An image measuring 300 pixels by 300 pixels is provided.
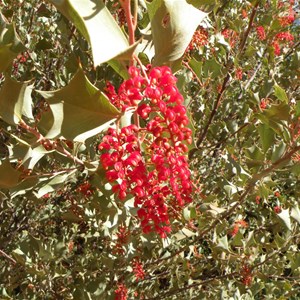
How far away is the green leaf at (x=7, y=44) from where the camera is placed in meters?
0.96

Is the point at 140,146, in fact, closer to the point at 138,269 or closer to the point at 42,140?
the point at 42,140

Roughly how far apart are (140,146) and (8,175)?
421mm

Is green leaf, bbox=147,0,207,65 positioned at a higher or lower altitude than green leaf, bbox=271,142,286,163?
higher

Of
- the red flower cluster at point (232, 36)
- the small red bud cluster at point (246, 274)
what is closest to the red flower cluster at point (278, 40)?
the red flower cluster at point (232, 36)

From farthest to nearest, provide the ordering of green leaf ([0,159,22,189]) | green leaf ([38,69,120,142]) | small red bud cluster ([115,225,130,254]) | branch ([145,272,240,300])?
branch ([145,272,240,300]) → small red bud cluster ([115,225,130,254]) → green leaf ([0,159,22,189]) → green leaf ([38,69,120,142])

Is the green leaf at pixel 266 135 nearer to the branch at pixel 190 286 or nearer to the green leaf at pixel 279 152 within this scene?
the green leaf at pixel 279 152

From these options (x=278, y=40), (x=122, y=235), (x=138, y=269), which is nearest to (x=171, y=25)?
(x=122, y=235)

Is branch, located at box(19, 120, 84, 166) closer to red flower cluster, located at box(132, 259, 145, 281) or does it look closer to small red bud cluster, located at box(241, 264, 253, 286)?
red flower cluster, located at box(132, 259, 145, 281)

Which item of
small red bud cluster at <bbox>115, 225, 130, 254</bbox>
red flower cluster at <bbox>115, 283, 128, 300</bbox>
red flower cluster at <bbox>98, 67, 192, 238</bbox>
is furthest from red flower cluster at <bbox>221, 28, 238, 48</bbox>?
red flower cluster at <bbox>98, 67, 192, 238</bbox>

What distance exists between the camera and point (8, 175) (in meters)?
1.25

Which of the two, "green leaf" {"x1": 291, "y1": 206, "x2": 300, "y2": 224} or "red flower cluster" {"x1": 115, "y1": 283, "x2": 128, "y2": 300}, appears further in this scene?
"red flower cluster" {"x1": 115, "y1": 283, "x2": 128, "y2": 300}

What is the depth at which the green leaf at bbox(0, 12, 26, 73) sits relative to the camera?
96 centimetres

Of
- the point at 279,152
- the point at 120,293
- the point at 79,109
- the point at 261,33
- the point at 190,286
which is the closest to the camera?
the point at 79,109

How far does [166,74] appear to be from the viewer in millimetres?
941
